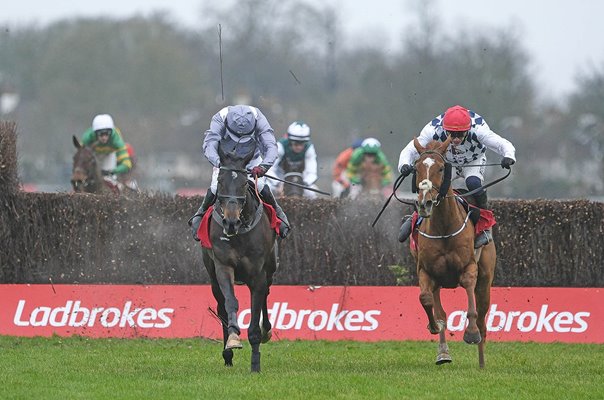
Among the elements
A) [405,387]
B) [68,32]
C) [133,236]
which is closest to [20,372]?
[405,387]

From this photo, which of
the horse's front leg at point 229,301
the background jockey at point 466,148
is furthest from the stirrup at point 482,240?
the horse's front leg at point 229,301

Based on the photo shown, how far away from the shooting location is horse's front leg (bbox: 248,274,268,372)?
33.4ft

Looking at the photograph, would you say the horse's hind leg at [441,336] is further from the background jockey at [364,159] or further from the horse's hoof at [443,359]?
the background jockey at [364,159]

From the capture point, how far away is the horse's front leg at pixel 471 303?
10.1 meters

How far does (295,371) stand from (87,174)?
727cm

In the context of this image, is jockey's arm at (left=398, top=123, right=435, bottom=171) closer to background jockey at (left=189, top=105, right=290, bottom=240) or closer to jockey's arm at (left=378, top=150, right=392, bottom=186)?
background jockey at (left=189, top=105, right=290, bottom=240)

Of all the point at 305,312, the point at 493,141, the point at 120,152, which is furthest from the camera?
the point at 120,152

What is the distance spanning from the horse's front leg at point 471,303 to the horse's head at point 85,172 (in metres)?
7.40

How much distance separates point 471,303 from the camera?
33.8 ft

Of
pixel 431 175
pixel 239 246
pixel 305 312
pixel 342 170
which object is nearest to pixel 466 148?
pixel 431 175

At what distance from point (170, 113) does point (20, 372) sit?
146 feet

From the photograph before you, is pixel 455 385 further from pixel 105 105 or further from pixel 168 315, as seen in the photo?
pixel 105 105

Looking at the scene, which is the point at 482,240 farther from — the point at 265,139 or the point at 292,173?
the point at 292,173

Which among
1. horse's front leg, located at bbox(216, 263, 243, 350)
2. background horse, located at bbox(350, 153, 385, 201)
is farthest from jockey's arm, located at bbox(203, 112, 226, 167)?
background horse, located at bbox(350, 153, 385, 201)
